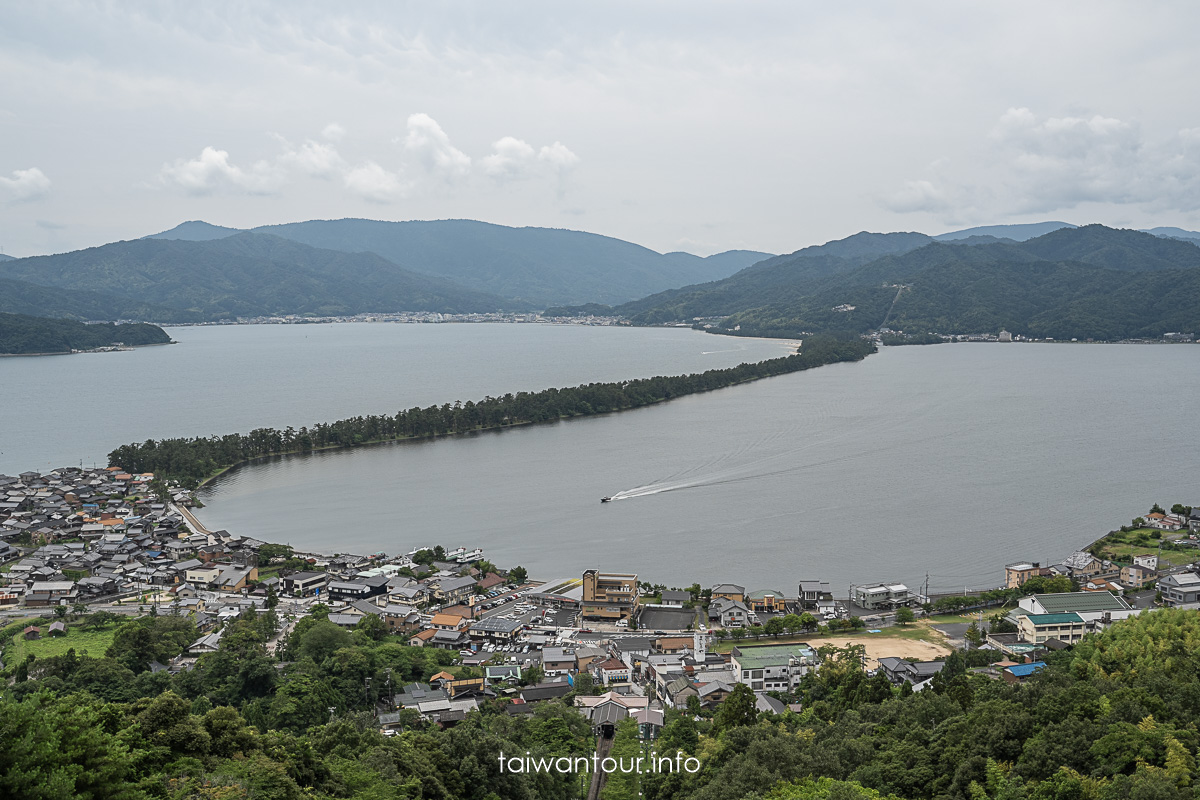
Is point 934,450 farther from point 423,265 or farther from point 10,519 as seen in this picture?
point 423,265

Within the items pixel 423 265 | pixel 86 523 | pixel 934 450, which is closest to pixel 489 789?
pixel 86 523

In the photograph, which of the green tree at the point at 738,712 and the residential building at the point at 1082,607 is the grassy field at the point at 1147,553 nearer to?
the residential building at the point at 1082,607

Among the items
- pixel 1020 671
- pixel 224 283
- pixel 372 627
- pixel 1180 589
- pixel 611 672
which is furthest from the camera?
pixel 224 283

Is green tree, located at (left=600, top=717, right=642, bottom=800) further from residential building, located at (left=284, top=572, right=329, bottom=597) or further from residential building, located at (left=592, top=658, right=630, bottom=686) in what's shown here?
residential building, located at (left=284, top=572, right=329, bottom=597)

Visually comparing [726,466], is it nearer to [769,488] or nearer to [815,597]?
[769,488]

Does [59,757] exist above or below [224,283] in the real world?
below

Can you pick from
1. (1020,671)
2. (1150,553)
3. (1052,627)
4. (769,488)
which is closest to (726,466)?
(769,488)
